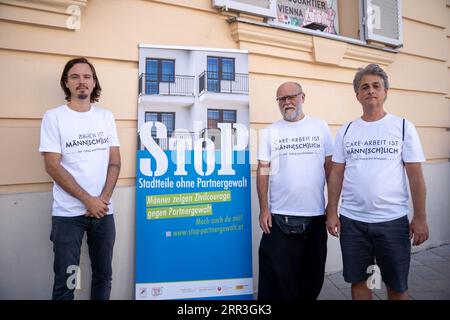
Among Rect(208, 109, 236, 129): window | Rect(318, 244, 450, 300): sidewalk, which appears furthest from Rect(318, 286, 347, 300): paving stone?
Rect(208, 109, 236, 129): window

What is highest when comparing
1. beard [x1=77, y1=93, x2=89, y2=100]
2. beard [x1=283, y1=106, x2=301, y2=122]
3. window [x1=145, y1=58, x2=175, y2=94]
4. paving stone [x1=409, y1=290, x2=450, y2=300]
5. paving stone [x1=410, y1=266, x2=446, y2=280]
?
window [x1=145, y1=58, x2=175, y2=94]

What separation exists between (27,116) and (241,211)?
186 cm

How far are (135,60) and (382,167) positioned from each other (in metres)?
2.12

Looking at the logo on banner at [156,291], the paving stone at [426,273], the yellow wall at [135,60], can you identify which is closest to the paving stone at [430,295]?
the paving stone at [426,273]

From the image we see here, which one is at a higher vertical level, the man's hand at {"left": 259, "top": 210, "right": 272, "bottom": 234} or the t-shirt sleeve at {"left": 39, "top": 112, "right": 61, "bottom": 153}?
the t-shirt sleeve at {"left": 39, "top": 112, "right": 61, "bottom": 153}

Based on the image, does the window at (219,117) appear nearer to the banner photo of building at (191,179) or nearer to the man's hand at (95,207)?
the banner photo of building at (191,179)

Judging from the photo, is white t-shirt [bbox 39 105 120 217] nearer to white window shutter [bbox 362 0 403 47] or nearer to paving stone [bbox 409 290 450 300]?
paving stone [bbox 409 290 450 300]

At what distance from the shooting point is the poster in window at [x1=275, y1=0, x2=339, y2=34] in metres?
3.79

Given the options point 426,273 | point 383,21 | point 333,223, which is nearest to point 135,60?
point 333,223

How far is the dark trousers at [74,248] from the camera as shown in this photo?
2.13 metres

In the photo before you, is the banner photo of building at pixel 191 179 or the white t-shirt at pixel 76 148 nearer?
the white t-shirt at pixel 76 148

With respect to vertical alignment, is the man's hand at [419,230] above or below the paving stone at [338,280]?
above

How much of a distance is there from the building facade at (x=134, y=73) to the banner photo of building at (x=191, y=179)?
0.7 inches

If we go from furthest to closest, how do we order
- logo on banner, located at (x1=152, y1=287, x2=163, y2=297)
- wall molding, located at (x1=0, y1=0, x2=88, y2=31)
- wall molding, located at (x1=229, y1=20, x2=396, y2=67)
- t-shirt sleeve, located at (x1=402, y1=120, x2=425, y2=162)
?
wall molding, located at (x1=229, y1=20, x2=396, y2=67), logo on banner, located at (x1=152, y1=287, x2=163, y2=297), wall molding, located at (x1=0, y1=0, x2=88, y2=31), t-shirt sleeve, located at (x1=402, y1=120, x2=425, y2=162)
